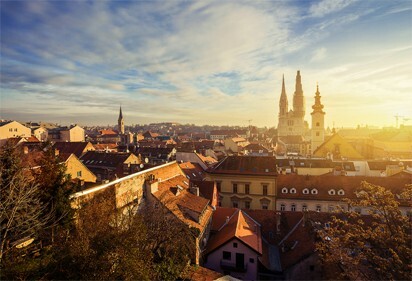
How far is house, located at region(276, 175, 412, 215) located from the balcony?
565 inches

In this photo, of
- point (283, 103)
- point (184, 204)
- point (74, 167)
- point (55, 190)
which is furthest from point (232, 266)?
point (283, 103)

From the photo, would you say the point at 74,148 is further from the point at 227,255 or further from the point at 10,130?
the point at 227,255

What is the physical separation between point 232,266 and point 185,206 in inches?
229

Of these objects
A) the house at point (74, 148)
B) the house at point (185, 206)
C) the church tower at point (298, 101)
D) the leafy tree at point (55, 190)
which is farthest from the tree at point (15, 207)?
the church tower at point (298, 101)

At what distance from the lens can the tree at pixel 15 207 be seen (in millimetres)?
12023

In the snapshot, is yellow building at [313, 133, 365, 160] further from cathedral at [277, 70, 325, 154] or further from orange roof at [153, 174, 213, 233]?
orange roof at [153, 174, 213, 233]

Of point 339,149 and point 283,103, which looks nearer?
point 339,149

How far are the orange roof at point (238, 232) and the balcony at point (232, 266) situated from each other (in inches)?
52.1

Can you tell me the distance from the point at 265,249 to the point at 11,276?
18.9 meters

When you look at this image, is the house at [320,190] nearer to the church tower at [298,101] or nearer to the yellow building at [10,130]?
the yellow building at [10,130]

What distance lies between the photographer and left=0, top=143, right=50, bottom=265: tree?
1202 centimetres

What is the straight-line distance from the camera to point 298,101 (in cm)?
12438

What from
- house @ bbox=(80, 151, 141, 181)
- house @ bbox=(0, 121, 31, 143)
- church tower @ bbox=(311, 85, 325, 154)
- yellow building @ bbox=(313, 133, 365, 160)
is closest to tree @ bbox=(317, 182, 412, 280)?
house @ bbox=(80, 151, 141, 181)

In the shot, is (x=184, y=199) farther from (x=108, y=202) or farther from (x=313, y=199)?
(x=313, y=199)
